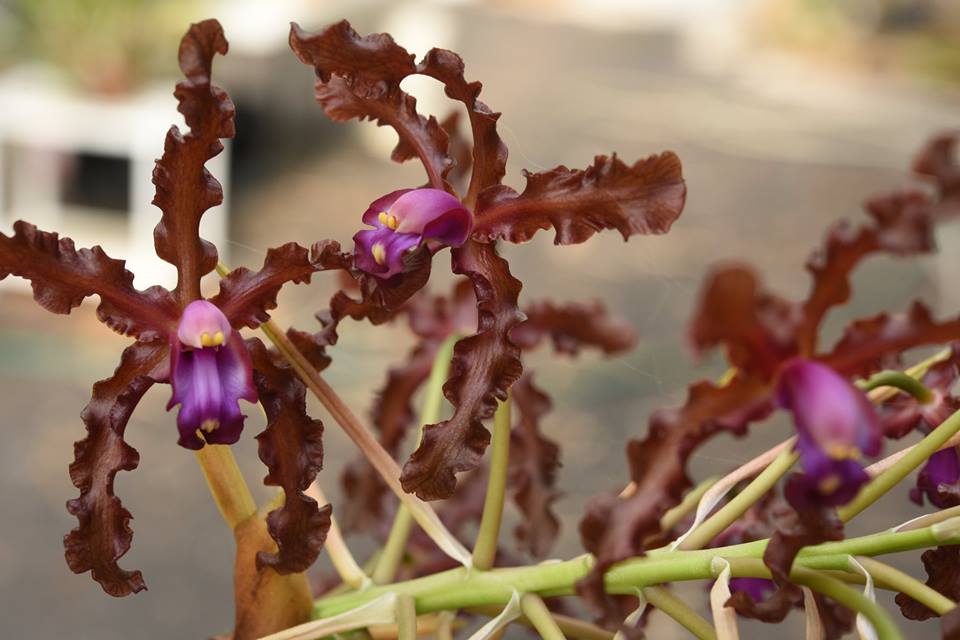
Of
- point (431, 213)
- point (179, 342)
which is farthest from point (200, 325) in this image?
point (431, 213)

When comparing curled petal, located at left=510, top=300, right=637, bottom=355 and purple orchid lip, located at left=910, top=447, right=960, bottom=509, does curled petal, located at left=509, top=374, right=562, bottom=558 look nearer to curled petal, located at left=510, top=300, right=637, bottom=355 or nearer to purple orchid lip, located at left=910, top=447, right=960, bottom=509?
curled petal, located at left=510, top=300, right=637, bottom=355

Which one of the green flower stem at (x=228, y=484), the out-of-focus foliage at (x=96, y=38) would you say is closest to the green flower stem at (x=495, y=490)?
the green flower stem at (x=228, y=484)

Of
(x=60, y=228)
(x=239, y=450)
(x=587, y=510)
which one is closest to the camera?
(x=587, y=510)

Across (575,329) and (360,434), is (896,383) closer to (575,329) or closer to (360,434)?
(360,434)

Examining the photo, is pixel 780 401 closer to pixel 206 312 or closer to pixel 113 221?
pixel 206 312

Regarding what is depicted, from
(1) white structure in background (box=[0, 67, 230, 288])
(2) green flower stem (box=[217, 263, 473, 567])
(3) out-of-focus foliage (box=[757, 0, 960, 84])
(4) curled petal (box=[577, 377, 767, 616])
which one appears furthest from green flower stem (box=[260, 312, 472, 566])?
(3) out-of-focus foliage (box=[757, 0, 960, 84])

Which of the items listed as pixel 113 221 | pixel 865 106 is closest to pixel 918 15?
pixel 865 106
